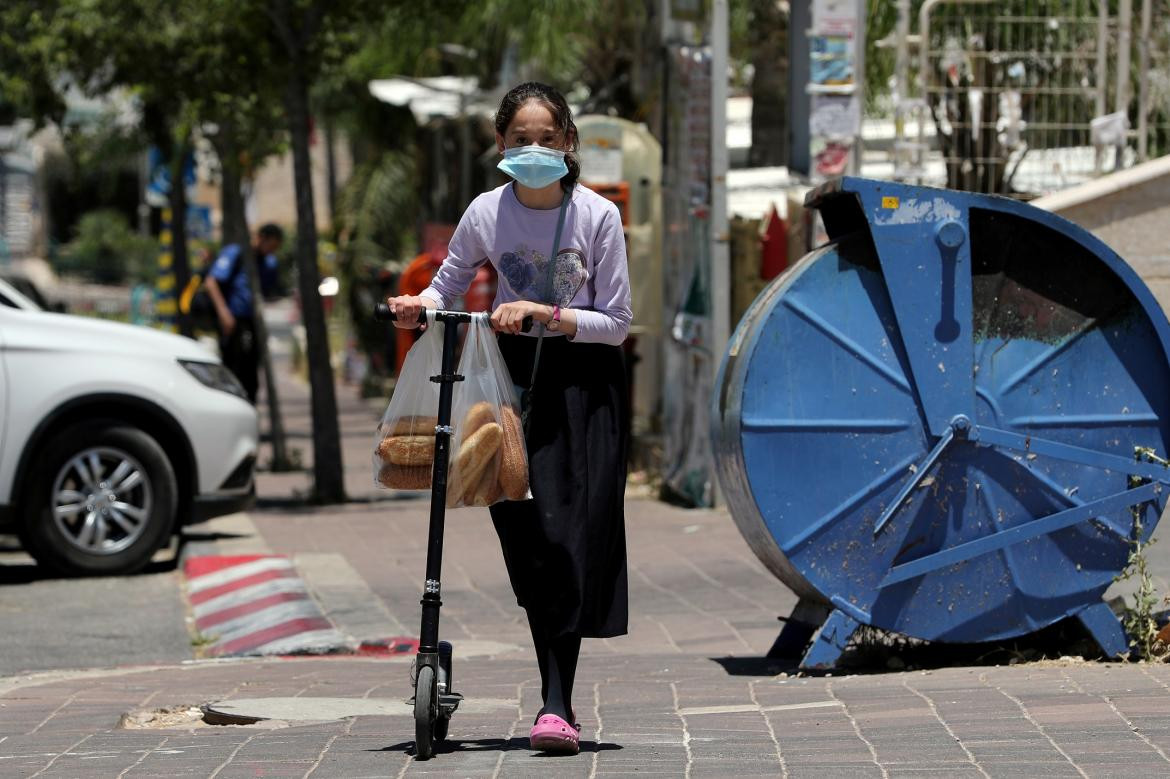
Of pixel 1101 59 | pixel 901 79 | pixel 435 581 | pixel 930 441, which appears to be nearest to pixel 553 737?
pixel 435 581

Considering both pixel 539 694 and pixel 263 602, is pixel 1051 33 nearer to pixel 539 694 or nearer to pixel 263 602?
pixel 263 602

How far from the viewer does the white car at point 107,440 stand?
386 inches

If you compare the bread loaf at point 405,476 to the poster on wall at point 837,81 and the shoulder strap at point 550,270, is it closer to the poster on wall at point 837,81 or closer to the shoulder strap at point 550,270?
the shoulder strap at point 550,270

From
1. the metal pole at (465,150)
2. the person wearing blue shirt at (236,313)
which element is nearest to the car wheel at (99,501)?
the person wearing blue shirt at (236,313)

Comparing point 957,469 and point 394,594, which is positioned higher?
point 957,469

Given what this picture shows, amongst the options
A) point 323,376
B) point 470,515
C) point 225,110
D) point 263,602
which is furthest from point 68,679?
point 225,110

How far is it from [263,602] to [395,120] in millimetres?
20603

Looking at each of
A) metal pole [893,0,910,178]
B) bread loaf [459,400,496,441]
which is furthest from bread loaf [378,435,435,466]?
metal pole [893,0,910,178]

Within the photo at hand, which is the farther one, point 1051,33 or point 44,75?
point 44,75

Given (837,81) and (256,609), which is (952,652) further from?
(837,81)

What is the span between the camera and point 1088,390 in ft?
21.0

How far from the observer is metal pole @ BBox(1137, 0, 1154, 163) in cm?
1032

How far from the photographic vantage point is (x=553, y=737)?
481cm

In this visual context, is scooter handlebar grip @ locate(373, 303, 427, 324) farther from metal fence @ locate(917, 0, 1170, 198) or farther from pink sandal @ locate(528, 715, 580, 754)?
metal fence @ locate(917, 0, 1170, 198)
